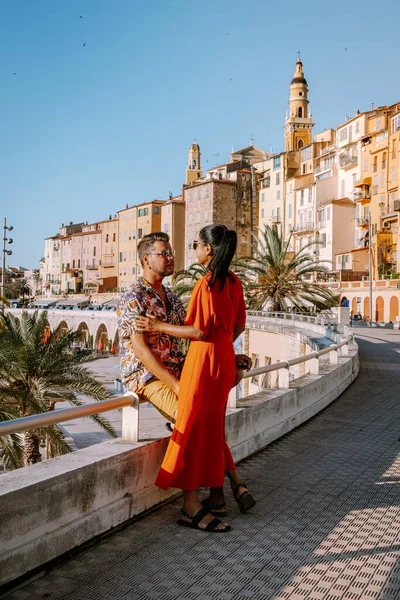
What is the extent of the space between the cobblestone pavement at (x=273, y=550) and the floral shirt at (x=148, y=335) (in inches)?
37.5

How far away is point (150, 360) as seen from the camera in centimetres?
449

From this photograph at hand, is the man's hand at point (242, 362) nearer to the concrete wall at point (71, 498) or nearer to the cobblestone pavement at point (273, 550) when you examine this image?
the concrete wall at point (71, 498)

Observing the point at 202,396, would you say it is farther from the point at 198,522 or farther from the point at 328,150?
the point at 328,150

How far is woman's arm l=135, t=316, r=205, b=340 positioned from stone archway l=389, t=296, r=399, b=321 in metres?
53.9

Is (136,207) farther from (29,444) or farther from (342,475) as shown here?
(342,475)

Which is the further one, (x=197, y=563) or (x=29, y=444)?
(x=29, y=444)

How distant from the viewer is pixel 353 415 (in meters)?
9.77

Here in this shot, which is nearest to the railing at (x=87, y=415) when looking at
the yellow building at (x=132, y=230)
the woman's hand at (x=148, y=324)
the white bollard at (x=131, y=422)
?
the white bollard at (x=131, y=422)

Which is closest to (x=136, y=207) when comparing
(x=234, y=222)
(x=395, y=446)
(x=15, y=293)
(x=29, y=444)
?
(x=234, y=222)

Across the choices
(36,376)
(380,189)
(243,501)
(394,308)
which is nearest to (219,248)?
(243,501)

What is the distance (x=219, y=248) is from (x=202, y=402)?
101cm

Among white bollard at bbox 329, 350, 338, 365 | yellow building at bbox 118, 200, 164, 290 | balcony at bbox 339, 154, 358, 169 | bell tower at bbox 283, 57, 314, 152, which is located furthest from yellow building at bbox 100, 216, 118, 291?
white bollard at bbox 329, 350, 338, 365

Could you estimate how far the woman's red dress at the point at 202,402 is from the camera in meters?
4.33

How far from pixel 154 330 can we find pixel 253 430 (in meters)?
2.49
